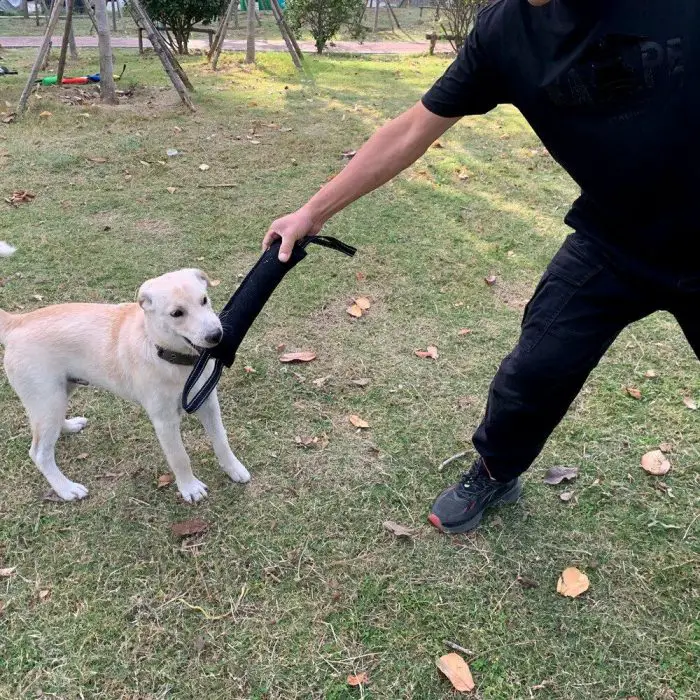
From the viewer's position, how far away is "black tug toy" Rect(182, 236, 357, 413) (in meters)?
2.20

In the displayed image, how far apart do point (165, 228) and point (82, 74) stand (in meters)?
6.75

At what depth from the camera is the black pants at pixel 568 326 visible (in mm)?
1908

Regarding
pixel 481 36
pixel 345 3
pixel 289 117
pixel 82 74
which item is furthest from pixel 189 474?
pixel 345 3

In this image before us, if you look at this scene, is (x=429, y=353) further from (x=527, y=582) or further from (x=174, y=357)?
(x=174, y=357)

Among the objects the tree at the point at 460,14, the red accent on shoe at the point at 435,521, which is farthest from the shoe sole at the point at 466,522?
the tree at the point at 460,14

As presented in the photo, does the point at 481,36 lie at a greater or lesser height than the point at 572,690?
greater

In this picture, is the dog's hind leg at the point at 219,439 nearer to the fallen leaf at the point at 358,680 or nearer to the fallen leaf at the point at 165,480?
the fallen leaf at the point at 165,480

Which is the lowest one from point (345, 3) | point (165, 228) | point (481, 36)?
point (165, 228)

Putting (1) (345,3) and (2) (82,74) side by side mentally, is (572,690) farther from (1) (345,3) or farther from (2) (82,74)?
(1) (345,3)

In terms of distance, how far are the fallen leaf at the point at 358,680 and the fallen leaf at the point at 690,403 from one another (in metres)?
2.28

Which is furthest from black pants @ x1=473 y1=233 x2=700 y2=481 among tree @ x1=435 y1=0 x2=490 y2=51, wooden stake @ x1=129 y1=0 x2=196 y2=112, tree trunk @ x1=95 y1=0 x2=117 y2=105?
tree @ x1=435 y1=0 x2=490 y2=51

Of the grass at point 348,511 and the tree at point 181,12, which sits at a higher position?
the tree at point 181,12

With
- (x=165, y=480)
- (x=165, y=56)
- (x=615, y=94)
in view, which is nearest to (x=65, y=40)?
(x=165, y=56)

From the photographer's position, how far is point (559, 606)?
2322 mm
